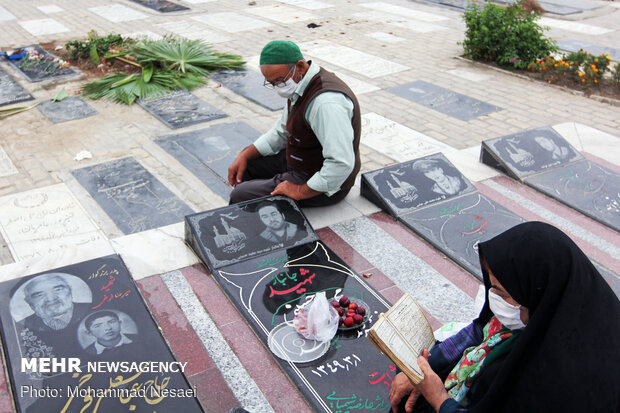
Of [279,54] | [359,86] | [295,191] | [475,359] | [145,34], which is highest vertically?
[279,54]

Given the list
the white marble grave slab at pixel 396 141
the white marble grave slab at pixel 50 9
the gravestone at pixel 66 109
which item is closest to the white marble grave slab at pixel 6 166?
the gravestone at pixel 66 109

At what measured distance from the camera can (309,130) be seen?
3.93 m

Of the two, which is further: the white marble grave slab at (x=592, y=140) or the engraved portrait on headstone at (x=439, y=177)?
the white marble grave slab at (x=592, y=140)

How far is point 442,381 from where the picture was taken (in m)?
2.41

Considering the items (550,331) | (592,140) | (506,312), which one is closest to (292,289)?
(506,312)

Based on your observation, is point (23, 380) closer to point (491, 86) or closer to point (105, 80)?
point (105, 80)

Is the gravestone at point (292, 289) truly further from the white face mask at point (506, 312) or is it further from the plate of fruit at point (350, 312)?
the white face mask at point (506, 312)

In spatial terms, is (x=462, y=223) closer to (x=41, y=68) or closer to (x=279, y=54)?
(x=279, y=54)

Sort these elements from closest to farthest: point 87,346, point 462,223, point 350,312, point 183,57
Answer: point 87,346, point 350,312, point 462,223, point 183,57

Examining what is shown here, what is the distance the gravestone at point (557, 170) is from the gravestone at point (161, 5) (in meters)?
8.44

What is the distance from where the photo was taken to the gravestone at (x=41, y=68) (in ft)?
25.4

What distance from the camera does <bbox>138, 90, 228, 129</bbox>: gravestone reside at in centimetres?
636

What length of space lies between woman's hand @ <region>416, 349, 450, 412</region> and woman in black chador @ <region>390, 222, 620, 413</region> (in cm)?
14

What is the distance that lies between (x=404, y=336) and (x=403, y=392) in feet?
0.84
